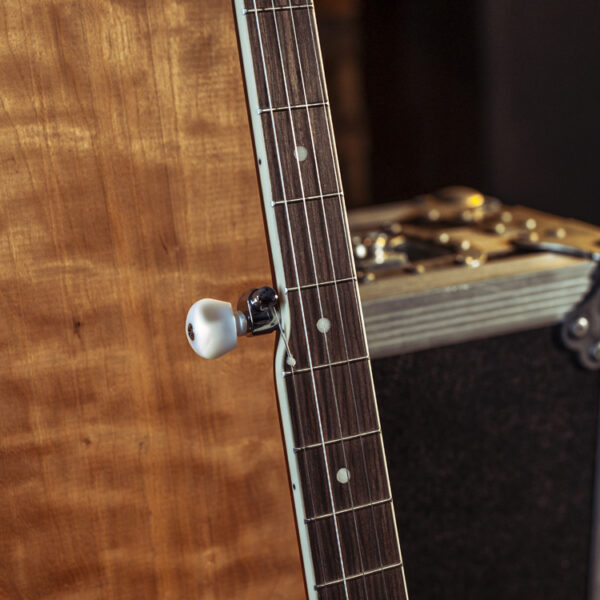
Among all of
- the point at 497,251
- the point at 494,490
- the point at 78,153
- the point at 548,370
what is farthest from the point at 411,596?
the point at 78,153

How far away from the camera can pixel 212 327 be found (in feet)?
1.70

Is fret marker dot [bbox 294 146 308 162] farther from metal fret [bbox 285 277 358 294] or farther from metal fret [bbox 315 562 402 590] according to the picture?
metal fret [bbox 315 562 402 590]

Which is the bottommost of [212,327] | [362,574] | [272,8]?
[362,574]

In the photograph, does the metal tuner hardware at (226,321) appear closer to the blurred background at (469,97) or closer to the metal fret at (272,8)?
the metal fret at (272,8)

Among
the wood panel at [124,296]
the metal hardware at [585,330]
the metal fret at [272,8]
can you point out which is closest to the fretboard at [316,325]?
the metal fret at [272,8]

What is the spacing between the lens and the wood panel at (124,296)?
0.60 meters

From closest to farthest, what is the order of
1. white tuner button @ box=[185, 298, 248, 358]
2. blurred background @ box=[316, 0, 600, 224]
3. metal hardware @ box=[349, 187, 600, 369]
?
white tuner button @ box=[185, 298, 248, 358]
metal hardware @ box=[349, 187, 600, 369]
blurred background @ box=[316, 0, 600, 224]

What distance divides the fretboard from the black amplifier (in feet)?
0.54

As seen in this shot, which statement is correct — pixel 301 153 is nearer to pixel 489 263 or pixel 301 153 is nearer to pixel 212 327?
pixel 212 327

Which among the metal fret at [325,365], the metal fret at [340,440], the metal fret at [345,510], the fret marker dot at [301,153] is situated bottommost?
the metal fret at [345,510]

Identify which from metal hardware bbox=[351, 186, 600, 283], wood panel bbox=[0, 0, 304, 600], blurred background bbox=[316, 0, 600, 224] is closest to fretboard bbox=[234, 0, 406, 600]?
wood panel bbox=[0, 0, 304, 600]

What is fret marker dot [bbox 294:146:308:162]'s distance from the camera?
556 millimetres

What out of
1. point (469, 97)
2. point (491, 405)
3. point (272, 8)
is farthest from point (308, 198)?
point (469, 97)

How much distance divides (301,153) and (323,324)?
0.42ft
